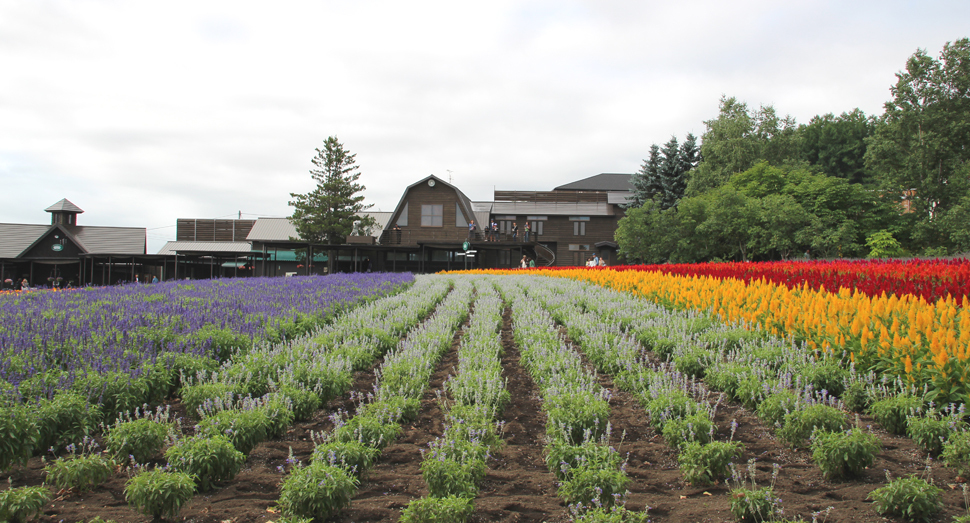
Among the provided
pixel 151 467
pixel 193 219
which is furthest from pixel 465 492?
pixel 193 219

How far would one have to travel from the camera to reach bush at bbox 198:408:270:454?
14.0ft

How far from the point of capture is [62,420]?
437 centimetres

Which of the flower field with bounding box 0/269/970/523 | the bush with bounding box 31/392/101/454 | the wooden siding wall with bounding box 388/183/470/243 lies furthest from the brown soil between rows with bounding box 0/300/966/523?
the wooden siding wall with bounding box 388/183/470/243

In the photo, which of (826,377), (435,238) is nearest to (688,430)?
(826,377)

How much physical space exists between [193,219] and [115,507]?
60.9 meters

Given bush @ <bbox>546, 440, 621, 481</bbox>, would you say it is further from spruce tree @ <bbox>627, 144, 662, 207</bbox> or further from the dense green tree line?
spruce tree @ <bbox>627, 144, 662, 207</bbox>

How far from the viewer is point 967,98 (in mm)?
37500

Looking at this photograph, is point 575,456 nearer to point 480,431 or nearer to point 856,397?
point 480,431

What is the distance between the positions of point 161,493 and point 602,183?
65947 mm

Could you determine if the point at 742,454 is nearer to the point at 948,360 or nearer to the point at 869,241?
the point at 948,360

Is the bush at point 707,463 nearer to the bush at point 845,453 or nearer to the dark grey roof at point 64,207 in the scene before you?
the bush at point 845,453

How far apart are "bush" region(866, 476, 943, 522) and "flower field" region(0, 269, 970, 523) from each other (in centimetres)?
2

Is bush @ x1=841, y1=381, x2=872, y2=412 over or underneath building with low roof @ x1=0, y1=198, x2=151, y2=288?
underneath

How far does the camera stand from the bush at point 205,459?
379 centimetres
